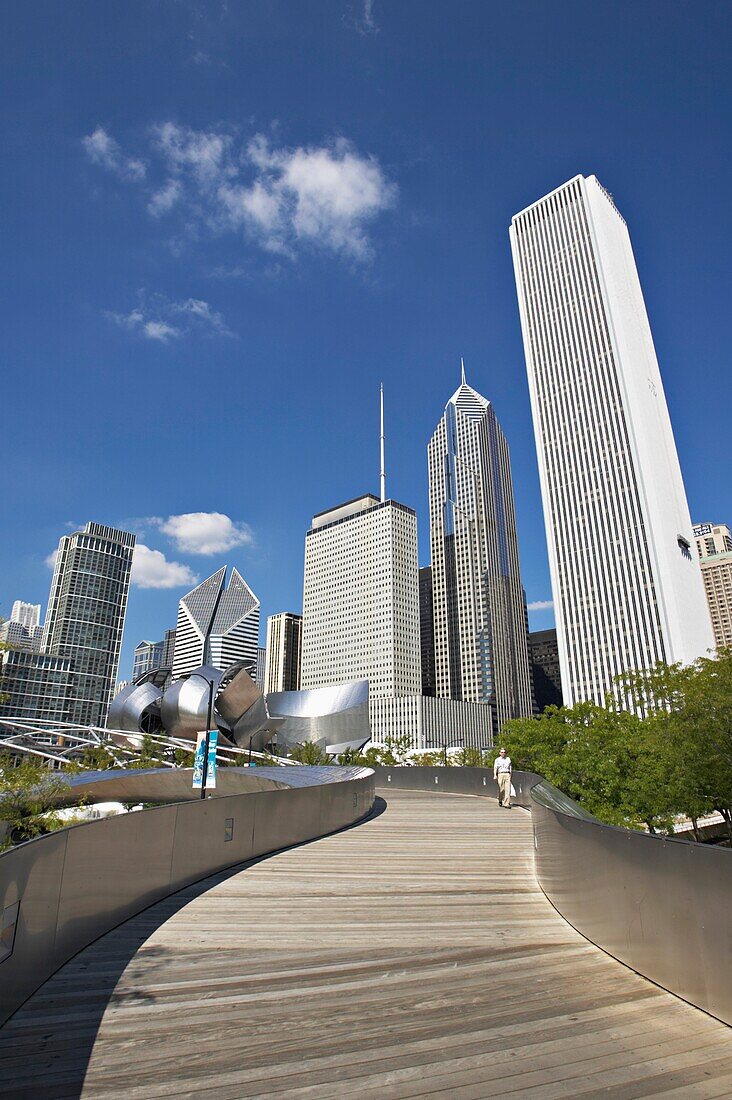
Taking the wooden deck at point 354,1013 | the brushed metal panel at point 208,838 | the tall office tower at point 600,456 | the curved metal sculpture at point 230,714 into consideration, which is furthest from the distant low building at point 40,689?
the wooden deck at point 354,1013

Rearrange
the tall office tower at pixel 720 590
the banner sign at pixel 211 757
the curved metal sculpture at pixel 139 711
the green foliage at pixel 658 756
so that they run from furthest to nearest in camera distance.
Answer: the tall office tower at pixel 720 590 < the curved metal sculpture at pixel 139 711 < the green foliage at pixel 658 756 < the banner sign at pixel 211 757

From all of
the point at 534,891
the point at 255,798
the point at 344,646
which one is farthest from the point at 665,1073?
the point at 344,646

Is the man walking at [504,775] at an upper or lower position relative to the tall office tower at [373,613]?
lower

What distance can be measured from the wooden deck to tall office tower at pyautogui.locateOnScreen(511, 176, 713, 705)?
10021 centimetres

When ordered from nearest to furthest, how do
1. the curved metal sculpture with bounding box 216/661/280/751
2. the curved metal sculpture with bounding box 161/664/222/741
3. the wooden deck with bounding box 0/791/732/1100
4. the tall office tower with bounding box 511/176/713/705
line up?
the wooden deck with bounding box 0/791/732/1100
the curved metal sculpture with bounding box 216/661/280/751
the curved metal sculpture with bounding box 161/664/222/741
the tall office tower with bounding box 511/176/713/705

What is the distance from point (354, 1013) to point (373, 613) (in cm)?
18068

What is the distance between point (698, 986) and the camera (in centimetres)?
432

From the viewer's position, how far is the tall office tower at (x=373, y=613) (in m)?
178

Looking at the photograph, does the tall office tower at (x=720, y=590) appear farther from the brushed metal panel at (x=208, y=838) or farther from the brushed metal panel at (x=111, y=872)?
the brushed metal panel at (x=111, y=872)

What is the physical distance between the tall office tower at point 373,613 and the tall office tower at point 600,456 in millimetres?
76029

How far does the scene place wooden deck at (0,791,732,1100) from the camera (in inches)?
133

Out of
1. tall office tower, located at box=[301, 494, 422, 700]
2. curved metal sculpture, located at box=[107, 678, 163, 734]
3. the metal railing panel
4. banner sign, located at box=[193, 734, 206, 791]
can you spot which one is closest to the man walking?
the metal railing panel

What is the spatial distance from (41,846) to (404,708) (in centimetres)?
17051

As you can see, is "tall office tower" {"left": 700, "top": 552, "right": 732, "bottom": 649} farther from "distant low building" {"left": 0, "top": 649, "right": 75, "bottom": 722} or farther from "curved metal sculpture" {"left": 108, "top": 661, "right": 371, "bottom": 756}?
"distant low building" {"left": 0, "top": 649, "right": 75, "bottom": 722}
